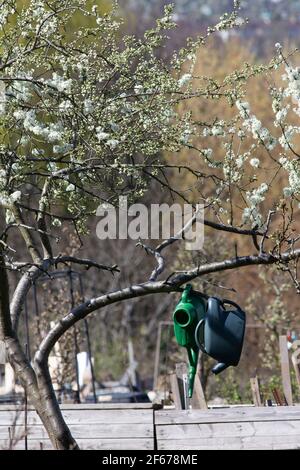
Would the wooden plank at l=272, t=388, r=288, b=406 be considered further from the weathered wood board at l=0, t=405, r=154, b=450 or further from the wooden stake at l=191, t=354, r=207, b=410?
the weathered wood board at l=0, t=405, r=154, b=450

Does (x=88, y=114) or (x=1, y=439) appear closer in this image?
(x=88, y=114)

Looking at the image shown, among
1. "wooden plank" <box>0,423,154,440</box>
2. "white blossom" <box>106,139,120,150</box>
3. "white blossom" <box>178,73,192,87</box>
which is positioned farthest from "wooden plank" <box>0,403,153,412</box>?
"white blossom" <box>178,73,192,87</box>

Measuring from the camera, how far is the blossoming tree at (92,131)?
6.34m

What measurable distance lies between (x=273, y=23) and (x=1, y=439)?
3686cm

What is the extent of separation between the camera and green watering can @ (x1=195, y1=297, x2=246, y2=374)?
6.26 meters

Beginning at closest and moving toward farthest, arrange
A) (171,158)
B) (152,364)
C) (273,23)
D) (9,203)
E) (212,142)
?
(9,203), (212,142), (171,158), (152,364), (273,23)

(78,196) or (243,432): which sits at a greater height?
(78,196)

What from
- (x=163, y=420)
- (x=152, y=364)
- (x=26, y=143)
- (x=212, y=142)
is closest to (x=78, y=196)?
(x=26, y=143)

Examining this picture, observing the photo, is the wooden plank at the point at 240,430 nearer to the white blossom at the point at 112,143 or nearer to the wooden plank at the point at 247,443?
the wooden plank at the point at 247,443

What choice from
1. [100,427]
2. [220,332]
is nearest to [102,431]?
[100,427]

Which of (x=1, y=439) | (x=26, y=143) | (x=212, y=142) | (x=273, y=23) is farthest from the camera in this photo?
(x=273, y=23)

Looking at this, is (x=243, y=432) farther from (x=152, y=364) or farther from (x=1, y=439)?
(x=152, y=364)

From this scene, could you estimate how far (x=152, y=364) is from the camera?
22.6 m
